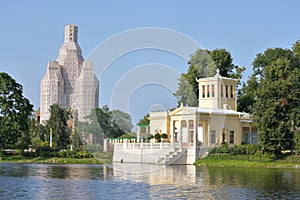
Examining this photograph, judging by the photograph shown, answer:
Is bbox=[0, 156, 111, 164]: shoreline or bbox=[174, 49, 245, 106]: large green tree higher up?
bbox=[174, 49, 245, 106]: large green tree

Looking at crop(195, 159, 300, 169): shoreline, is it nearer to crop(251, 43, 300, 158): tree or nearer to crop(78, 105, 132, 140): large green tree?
crop(251, 43, 300, 158): tree

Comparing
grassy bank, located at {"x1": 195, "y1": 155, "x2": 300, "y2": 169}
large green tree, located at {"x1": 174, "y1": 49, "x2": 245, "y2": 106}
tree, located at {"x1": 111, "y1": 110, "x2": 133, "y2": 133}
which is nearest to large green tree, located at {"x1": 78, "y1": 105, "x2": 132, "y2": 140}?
tree, located at {"x1": 111, "y1": 110, "x2": 133, "y2": 133}

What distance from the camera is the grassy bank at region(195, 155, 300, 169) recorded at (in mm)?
43000

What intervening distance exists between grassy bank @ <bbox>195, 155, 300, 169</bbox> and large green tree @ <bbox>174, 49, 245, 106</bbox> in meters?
15.6

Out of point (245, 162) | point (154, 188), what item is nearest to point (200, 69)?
Result: point (245, 162)

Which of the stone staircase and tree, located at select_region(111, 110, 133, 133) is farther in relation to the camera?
tree, located at select_region(111, 110, 133, 133)

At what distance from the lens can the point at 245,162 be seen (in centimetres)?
4494

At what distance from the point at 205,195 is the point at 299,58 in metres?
39.0

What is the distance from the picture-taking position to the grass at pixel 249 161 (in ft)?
141

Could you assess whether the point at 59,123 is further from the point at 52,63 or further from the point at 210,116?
the point at 52,63

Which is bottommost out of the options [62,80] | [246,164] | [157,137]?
[246,164]

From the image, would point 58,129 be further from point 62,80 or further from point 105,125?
point 62,80

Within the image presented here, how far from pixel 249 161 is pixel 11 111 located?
94.9 feet

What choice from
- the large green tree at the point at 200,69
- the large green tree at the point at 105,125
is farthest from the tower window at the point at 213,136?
the large green tree at the point at 105,125
